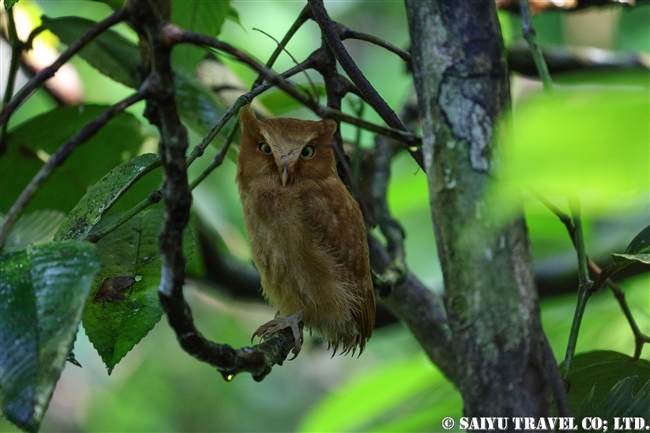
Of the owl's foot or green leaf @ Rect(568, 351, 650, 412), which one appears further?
the owl's foot

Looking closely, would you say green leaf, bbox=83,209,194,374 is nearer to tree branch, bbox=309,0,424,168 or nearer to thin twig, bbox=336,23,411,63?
tree branch, bbox=309,0,424,168

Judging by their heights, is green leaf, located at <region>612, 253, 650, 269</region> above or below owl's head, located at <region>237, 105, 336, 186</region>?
below

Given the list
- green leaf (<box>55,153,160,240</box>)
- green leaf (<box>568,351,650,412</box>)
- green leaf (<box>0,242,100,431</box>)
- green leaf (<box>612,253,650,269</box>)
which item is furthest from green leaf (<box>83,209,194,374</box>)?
green leaf (<box>568,351,650,412</box>)

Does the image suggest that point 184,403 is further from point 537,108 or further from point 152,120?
point 537,108

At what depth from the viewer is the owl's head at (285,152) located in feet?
8.11

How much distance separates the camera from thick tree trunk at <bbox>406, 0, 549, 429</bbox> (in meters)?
0.91

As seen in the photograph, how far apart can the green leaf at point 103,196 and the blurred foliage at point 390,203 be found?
0.60m

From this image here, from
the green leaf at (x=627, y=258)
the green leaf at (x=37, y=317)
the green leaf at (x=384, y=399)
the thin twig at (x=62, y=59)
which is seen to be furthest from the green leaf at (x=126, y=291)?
the green leaf at (x=384, y=399)

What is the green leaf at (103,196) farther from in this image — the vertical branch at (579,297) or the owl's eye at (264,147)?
the owl's eye at (264,147)

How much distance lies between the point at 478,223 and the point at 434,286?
298 cm

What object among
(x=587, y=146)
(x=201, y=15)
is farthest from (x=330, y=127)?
(x=587, y=146)

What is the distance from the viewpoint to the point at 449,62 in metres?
0.99

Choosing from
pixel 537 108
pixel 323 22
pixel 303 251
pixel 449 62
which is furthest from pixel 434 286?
pixel 537 108

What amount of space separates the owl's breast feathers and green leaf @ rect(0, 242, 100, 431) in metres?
1.28
